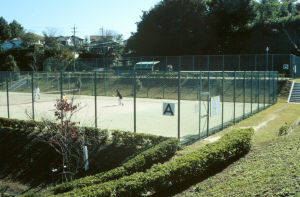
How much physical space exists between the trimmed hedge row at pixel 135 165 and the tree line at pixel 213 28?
37.6m

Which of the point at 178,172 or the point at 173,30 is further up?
the point at 173,30

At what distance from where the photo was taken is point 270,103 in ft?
79.8

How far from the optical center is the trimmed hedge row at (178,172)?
23.4 feet

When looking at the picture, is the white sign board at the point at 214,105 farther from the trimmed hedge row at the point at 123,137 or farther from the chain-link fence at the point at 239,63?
the chain-link fence at the point at 239,63

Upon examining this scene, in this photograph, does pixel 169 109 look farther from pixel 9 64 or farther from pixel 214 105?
pixel 9 64

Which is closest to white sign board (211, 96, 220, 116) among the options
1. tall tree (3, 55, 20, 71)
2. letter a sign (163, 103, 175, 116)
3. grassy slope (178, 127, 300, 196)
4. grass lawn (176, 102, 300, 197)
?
grass lawn (176, 102, 300, 197)

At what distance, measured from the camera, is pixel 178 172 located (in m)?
8.30

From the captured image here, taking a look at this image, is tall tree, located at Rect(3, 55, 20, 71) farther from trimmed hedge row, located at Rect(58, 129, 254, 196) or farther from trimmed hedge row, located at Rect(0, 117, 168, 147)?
trimmed hedge row, located at Rect(58, 129, 254, 196)

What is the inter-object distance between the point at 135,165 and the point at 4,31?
81.6 metres

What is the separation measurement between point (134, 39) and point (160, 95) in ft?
84.4

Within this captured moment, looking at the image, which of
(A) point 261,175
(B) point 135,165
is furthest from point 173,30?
(A) point 261,175

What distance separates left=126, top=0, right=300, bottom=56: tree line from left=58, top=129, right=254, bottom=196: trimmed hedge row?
3746 cm

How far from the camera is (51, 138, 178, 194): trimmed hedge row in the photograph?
7.96 m

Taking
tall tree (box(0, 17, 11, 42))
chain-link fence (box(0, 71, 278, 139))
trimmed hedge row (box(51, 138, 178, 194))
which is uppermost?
tall tree (box(0, 17, 11, 42))
